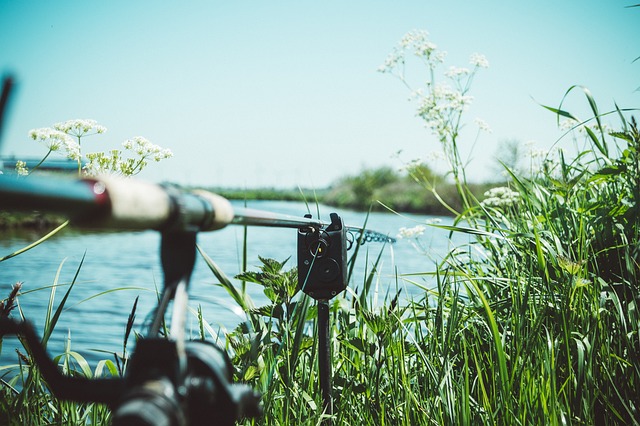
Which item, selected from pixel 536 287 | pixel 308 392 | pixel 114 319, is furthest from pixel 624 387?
pixel 114 319

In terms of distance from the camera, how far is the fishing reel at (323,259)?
1.54 m

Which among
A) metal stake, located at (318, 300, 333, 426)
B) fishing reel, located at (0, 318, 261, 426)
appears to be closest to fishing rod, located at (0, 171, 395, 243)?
fishing reel, located at (0, 318, 261, 426)

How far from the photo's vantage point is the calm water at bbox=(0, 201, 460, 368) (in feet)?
12.5

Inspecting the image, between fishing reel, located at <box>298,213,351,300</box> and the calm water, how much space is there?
432 mm

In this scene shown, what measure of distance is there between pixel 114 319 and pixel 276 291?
5.23 meters

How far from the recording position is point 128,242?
15898 millimetres

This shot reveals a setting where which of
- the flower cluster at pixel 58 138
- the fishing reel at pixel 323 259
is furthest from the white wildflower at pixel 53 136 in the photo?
the fishing reel at pixel 323 259

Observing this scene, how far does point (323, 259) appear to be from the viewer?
1.55 m

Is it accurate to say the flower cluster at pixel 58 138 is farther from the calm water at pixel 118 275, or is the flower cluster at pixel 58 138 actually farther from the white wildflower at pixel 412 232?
the white wildflower at pixel 412 232

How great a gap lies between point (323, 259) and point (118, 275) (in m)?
8.38

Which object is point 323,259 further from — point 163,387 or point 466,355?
point 163,387

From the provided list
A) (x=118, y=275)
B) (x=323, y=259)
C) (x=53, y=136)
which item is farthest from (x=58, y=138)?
(x=118, y=275)

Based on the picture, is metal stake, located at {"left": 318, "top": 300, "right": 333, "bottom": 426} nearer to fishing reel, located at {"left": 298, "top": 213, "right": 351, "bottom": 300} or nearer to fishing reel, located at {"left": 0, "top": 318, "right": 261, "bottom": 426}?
fishing reel, located at {"left": 298, "top": 213, "right": 351, "bottom": 300}

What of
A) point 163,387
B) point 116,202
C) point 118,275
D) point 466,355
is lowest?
point 118,275
